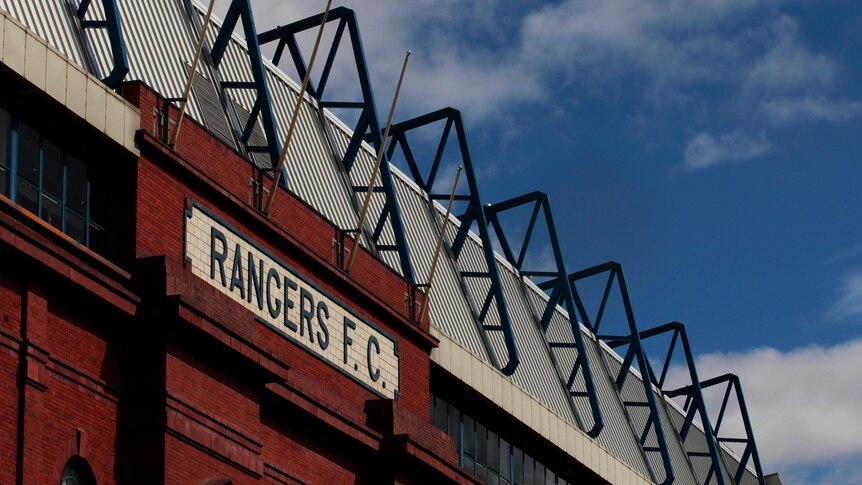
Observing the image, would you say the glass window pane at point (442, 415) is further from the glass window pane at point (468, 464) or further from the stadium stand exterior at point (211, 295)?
the glass window pane at point (468, 464)

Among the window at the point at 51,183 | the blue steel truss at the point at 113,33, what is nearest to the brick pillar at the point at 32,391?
the window at the point at 51,183

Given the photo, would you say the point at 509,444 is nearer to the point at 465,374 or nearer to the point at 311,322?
the point at 465,374

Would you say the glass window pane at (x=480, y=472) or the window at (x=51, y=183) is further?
the glass window pane at (x=480, y=472)

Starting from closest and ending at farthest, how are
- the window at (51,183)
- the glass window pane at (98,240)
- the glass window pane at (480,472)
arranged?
the window at (51,183) < the glass window pane at (98,240) < the glass window pane at (480,472)

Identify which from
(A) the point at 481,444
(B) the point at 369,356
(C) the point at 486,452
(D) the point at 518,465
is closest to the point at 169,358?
(B) the point at 369,356

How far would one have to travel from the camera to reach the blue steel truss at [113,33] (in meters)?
36.2

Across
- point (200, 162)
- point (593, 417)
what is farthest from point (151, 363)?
point (593, 417)

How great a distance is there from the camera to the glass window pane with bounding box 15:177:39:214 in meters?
32.9

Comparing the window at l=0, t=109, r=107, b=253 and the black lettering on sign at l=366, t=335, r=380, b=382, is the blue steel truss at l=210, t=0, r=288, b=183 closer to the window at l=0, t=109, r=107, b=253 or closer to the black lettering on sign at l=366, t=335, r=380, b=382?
the black lettering on sign at l=366, t=335, r=380, b=382

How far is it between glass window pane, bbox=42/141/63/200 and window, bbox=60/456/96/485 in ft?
17.2

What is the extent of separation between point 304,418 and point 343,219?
31.9 ft

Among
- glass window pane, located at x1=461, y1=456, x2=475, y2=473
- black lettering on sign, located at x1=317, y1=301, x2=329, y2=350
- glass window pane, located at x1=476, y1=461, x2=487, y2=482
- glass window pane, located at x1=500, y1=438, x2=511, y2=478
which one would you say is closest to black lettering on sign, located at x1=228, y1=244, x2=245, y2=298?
black lettering on sign, located at x1=317, y1=301, x2=329, y2=350

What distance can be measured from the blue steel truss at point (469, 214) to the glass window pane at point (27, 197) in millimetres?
21986

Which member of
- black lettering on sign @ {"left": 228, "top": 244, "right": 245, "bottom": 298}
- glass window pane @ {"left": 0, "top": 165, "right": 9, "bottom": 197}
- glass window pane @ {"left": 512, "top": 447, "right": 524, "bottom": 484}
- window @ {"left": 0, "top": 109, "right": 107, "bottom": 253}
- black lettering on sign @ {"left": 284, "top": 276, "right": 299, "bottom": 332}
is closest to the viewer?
glass window pane @ {"left": 0, "top": 165, "right": 9, "bottom": 197}
